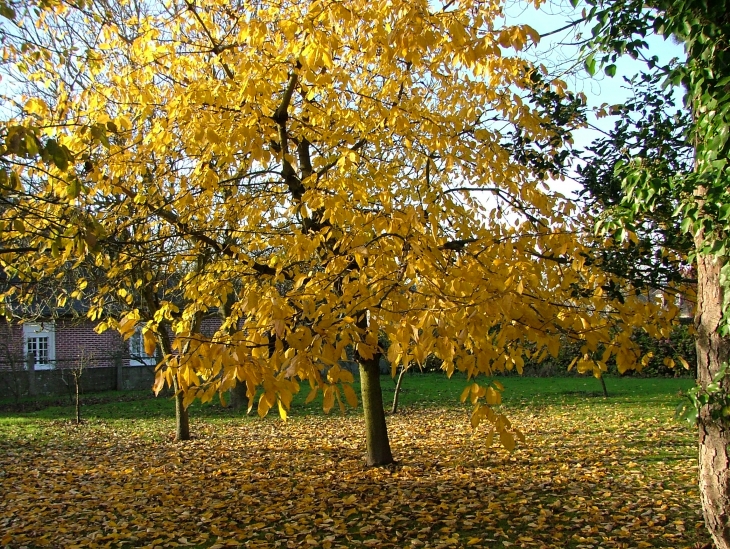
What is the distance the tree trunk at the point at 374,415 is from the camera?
7070 mm

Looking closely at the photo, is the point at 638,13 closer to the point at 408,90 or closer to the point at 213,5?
the point at 408,90

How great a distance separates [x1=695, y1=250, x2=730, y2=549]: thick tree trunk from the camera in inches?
131

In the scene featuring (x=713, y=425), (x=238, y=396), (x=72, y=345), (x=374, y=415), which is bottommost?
(x=238, y=396)

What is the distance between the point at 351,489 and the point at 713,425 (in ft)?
12.9

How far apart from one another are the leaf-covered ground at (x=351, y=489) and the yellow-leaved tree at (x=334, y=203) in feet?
3.71

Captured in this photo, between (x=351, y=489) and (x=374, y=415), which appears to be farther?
→ (x=374, y=415)

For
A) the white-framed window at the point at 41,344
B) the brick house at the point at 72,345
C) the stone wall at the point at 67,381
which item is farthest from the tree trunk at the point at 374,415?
the white-framed window at the point at 41,344

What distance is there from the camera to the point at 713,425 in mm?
3361

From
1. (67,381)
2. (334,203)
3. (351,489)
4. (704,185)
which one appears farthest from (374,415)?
(67,381)

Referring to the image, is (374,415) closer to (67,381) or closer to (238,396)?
(238,396)

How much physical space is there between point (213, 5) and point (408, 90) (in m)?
2.19

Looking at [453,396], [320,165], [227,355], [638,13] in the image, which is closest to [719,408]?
[638,13]

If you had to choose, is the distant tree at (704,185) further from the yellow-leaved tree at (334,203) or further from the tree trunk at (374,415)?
the tree trunk at (374,415)

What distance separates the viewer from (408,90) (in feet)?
20.6
